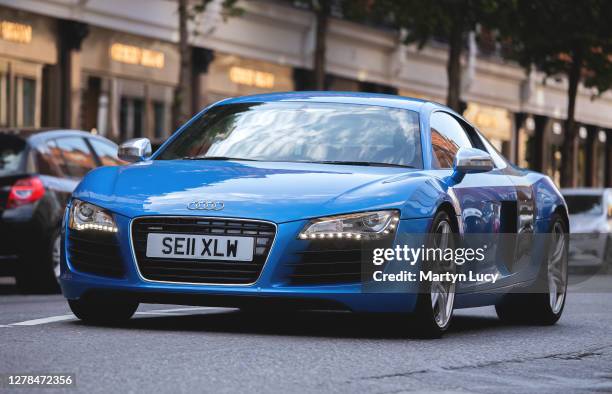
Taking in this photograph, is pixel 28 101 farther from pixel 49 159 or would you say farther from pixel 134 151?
pixel 134 151

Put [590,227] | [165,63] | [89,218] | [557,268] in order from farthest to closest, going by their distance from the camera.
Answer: [165,63]
[590,227]
[557,268]
[89,218]

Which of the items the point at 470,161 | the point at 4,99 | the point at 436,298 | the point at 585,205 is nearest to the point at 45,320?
the point at 436,298

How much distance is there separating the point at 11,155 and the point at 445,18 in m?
17.7

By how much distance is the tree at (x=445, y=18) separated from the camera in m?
31.3

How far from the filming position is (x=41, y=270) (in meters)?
14.7

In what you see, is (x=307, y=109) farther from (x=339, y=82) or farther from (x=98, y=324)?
(x=339, y=82)

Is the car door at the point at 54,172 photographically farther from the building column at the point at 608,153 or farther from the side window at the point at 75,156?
the building column at the point at 608,153

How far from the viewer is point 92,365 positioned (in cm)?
684

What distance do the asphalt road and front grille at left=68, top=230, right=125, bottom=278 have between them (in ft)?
1.08

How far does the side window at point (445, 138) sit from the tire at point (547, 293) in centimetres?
101

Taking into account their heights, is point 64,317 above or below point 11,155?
below

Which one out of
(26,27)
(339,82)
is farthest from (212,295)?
(339,82)

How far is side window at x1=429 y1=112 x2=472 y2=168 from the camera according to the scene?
978cm

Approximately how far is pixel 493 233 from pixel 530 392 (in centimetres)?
351
